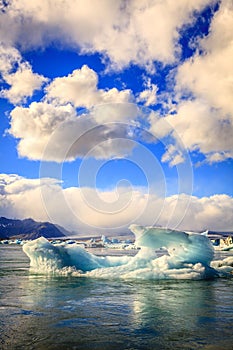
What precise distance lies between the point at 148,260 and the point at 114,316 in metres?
10.9

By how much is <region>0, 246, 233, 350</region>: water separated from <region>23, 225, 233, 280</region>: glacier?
3.13 metres

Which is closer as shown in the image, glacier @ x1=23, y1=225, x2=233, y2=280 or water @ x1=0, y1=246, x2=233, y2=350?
water @ x1=0, y1=246, x2=233, y2=350

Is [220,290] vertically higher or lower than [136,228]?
lower

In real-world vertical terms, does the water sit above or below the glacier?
below

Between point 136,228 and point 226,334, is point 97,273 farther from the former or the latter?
point 226,334

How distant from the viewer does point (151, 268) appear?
1912 cm

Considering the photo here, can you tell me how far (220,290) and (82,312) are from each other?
25.6ft

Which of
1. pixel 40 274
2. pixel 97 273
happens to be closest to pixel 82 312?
pixel 97 273

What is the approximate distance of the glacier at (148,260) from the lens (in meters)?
18.7

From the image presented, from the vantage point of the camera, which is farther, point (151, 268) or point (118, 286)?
point (151, 268)

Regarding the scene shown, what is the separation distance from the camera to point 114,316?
929cm

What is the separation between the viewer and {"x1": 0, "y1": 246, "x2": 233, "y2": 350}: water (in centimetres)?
681

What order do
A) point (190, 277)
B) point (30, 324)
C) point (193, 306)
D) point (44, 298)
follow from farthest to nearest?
1. point (190, 277)
2. point (44, 298)
3. point (193, 306)
4. point (30, 324)

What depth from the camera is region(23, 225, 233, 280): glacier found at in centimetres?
1869
